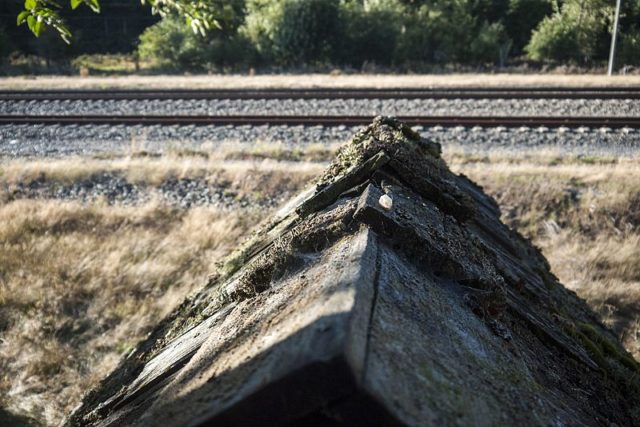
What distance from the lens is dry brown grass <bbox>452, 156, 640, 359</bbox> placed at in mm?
6543

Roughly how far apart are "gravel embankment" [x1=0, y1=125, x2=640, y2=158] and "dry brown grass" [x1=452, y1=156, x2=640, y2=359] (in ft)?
3.97

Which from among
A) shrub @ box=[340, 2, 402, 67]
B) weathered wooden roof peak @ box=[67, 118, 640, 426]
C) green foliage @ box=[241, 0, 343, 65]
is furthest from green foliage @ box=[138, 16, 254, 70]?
weathered wooden roof peak @ box=[67, 118, 640, 426]

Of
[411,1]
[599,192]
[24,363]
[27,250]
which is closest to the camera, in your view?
[24,363]

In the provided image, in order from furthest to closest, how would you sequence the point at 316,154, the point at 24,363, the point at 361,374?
the point at 316,154, the point at 24,363, the point at 361,374

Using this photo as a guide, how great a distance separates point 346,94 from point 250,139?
477 cm

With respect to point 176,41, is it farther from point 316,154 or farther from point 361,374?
point 361,374

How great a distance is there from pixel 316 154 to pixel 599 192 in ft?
15.7

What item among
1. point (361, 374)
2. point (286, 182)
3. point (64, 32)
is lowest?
point (286, 182)

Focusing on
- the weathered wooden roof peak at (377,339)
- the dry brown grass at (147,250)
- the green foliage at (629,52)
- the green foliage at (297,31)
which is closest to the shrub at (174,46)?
the green foliage at (297,31)

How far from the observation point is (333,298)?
1.11m

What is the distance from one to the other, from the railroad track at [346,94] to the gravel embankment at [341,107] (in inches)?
9.7

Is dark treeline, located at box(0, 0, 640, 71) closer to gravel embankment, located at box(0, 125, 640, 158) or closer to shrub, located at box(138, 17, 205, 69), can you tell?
shrub, located at box(138, 17, 205, 69)

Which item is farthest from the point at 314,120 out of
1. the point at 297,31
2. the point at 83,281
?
the point at 297,31

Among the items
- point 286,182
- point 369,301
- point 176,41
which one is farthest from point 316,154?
point 176,41
